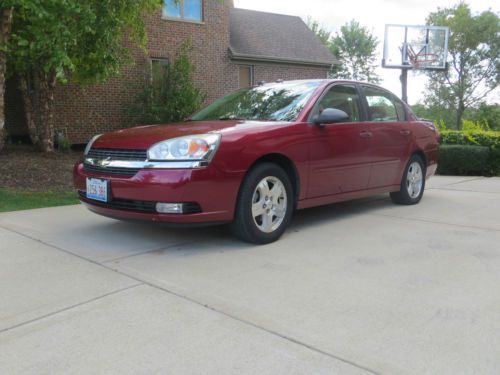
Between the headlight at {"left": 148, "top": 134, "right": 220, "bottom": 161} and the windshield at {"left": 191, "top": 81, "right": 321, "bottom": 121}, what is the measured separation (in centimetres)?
99

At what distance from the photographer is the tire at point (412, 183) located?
646 cm

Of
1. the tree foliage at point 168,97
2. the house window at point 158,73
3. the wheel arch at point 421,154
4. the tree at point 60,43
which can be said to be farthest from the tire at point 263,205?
the house window at point 158,73

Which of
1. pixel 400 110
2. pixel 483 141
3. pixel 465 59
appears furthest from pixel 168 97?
pixel 465 59

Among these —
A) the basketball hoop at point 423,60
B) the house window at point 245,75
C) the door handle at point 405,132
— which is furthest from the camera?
the basketball hoop at point 423,60

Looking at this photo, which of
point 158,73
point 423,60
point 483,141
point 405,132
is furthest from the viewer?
point 423,60

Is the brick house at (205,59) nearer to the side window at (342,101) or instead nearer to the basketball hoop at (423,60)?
the basketball hoop at (423,60)

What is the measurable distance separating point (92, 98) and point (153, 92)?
1838 millimetres

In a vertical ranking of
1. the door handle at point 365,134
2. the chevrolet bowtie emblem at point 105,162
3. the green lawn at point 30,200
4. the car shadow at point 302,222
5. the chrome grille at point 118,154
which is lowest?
the car shadow at point 302,222

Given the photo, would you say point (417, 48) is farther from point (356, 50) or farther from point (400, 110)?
point (356, 50)

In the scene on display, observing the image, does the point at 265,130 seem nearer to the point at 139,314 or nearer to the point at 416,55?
the point at 139,314

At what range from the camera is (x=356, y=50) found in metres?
49.8

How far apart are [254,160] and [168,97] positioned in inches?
382

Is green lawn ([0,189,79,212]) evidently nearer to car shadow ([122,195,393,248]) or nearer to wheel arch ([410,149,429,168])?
car shadow ([122,195,393,248])

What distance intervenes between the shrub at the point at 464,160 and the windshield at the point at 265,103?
23.2ft
